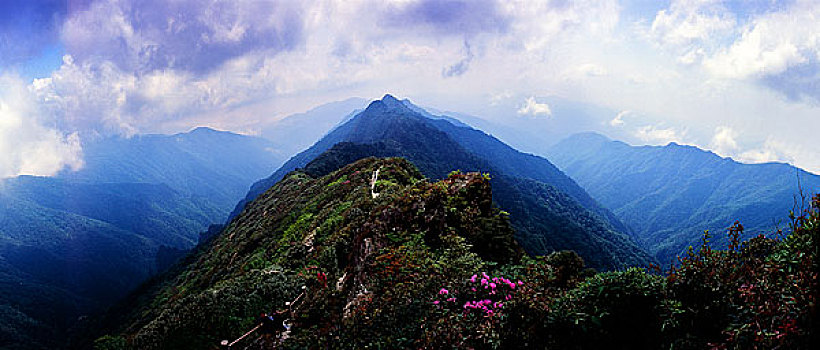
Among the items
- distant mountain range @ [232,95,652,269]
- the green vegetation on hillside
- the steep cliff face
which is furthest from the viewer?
distant mountain range @ [232,95,652,269]

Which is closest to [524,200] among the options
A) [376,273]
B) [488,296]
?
[376,273]

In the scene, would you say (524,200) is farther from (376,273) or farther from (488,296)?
(488,296)

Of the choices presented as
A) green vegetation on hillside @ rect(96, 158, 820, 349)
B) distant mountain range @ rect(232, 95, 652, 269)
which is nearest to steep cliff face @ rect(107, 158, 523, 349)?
green vegetation on hillside @ rect(96, 158, 820, 349)

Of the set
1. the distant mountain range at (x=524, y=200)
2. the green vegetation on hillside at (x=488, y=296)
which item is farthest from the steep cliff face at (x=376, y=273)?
the distant mountain range at (x=524, y=200)

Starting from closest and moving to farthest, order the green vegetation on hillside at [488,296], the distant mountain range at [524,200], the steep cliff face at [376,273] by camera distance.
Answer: the green vegetation on hillside at [488,296]
the steep cliff face at [376,273]
the distant mountain range at [524,200]

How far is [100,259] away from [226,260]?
Result: 226268 millimetres

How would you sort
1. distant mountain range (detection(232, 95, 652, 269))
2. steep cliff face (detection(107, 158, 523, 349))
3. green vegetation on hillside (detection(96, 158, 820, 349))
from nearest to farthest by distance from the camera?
green vegetation on hillside (detection(96, 158, 820, 349)) → steep cliff face (detection(107, 158, 523, 349)) → distant mountain range (detection(232, 95, 652, 269))

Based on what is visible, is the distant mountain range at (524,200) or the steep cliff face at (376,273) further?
the distant mountain range at (524,200)

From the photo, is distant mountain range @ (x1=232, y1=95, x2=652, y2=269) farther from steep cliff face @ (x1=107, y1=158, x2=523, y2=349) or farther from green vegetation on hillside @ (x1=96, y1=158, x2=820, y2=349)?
green vegetation on hillside @ (x1=96, y1=158, x2=820, y2=349)

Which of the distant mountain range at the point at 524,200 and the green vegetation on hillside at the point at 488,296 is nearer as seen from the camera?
the green vegetation on hillside at the point at 488,296

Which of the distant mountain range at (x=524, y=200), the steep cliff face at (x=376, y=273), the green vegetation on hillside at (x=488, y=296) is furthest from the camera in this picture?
the distant mountain range at (x=524, y=200)

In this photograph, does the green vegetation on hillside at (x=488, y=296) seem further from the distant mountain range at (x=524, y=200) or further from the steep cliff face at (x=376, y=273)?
the distant mountain range at (x=524, y=200)

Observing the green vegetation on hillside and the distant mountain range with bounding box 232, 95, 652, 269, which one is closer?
the green vegetation on hillside

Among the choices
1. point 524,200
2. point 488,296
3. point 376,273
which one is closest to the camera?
point 488,296
